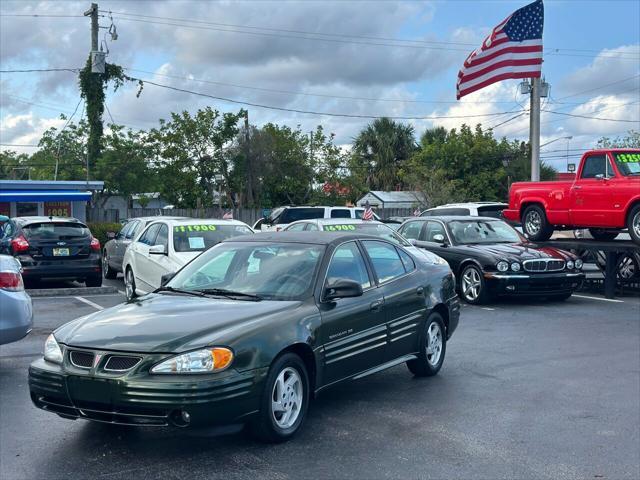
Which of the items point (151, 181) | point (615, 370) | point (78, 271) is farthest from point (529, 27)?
point (151, 181)

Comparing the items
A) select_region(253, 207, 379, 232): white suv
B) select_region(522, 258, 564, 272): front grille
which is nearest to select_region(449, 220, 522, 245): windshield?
select_region(522, 258, 564, 272): front grille

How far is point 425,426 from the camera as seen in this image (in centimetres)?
612

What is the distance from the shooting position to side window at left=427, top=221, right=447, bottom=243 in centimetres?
1488

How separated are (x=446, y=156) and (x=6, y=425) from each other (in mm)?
44105

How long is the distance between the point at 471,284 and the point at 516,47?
434 inches

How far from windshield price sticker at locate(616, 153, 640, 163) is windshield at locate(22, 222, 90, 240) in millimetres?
10156

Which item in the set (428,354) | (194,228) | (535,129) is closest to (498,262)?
(194,228)

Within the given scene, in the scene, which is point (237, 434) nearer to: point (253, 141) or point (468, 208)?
point (468, 208)

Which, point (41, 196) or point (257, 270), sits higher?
point (41, 196)

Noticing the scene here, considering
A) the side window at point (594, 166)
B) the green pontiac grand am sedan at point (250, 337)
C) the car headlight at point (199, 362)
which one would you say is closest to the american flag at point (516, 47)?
the side window at point (594, 166)

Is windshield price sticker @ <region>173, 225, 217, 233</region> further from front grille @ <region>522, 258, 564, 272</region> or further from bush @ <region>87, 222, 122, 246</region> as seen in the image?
bush @ <region>87, 222, 122, 246</region>

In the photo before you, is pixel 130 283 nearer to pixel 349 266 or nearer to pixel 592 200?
pixel 349 266

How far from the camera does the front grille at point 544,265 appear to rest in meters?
13.3

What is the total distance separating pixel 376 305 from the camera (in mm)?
6691
